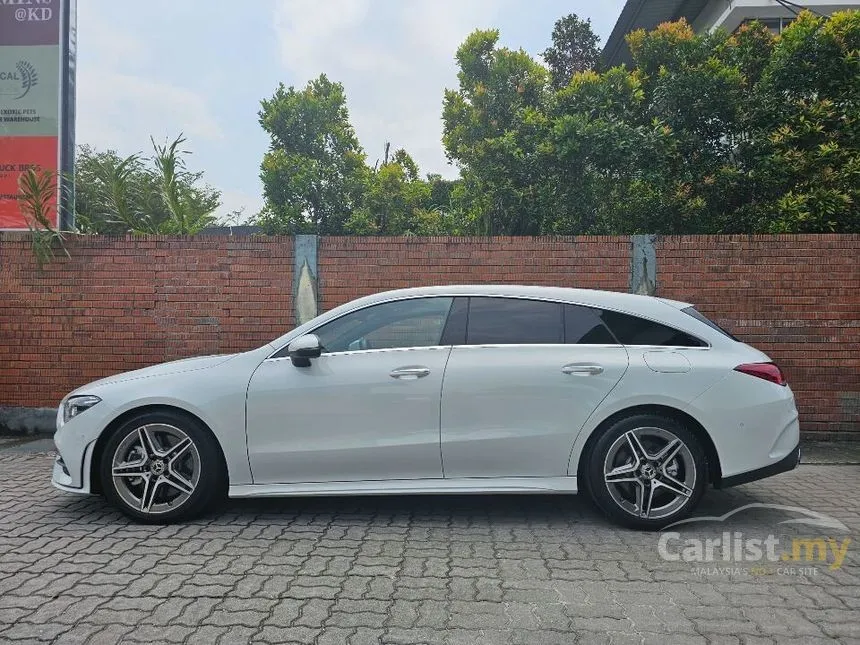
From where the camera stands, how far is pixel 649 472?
4121mm

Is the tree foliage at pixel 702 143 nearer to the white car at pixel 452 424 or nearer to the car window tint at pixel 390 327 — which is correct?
the white car at pixel 452 424

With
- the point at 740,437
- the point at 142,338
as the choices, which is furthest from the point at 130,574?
the point at 142,338

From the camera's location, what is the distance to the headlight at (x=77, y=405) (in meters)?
4.32

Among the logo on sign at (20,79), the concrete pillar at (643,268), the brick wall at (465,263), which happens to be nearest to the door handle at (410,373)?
the brick wall at (465,263)

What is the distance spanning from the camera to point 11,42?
27.6ft

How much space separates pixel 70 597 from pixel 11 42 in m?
7.91

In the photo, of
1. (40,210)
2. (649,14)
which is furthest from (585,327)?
(649,14)

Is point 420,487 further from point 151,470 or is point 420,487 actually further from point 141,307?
point 141,307

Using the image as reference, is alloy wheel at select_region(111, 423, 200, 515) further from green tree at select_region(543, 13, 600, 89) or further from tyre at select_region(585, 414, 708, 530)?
green tree at select_region(543, 13, 600, 89)

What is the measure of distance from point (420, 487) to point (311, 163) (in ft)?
39.1

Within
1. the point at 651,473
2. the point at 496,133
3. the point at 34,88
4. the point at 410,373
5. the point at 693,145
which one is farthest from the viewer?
the point at 496,133

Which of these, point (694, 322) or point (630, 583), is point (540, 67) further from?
point (630, 583)

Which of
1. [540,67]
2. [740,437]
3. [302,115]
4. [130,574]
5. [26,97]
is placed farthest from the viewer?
[302,115]

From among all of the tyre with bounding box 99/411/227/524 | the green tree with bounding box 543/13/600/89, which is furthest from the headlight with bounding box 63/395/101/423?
the green tree with bounding box 543/13/600/89
